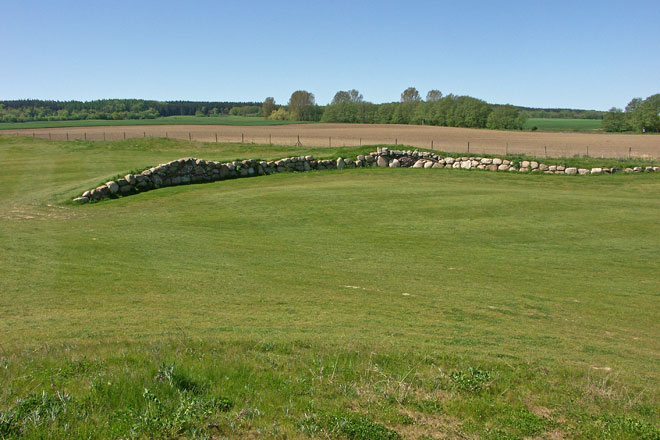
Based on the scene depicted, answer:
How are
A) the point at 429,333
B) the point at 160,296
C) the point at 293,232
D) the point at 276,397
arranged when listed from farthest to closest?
the point at 293,232
the point at 160,296
the point at 429,333
the point at 276,397

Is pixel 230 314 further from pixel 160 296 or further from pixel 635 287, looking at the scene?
pixel 635 287

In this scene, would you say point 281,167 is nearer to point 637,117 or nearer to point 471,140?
point 471,140

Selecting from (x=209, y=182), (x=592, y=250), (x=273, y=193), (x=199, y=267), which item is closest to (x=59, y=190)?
(x=209, y=182)

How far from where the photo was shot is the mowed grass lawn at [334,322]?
16.2 feet

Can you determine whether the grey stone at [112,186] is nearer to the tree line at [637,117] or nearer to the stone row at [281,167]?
the stone row at [281,167]

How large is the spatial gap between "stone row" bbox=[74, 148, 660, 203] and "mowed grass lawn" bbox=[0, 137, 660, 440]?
6.02 meters

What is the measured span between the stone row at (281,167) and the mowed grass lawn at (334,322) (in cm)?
602

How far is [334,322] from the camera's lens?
859 cm

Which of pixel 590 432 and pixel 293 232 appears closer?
pixel 590 432

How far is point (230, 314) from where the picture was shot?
29.3 feet

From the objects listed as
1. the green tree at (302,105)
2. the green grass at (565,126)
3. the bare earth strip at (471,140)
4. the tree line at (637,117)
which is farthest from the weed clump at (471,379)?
the green tree at (302,105)

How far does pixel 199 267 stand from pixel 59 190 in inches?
739

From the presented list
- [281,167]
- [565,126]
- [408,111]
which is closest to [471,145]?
[281,167]

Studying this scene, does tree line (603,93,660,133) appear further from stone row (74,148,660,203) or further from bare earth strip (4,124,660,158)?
stone row (74,148,660,203)
